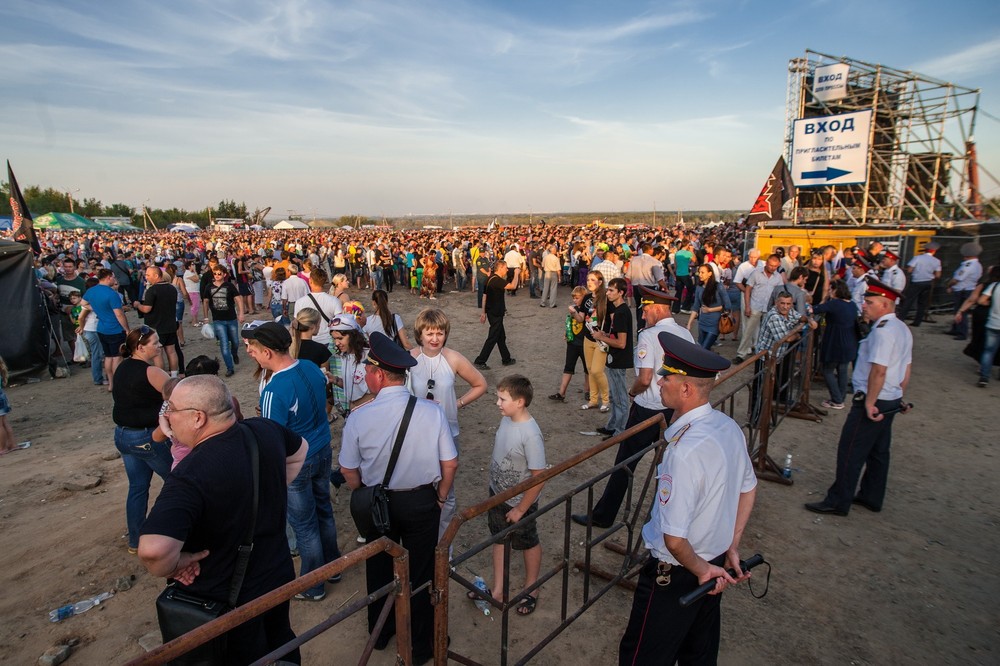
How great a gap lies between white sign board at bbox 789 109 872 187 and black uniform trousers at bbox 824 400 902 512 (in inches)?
776

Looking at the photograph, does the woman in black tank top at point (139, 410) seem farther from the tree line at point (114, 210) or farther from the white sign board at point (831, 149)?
the tree line at point (114, 210)

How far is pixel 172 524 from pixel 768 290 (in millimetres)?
9014

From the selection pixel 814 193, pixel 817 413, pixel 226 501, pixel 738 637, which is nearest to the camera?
pixel 226 501

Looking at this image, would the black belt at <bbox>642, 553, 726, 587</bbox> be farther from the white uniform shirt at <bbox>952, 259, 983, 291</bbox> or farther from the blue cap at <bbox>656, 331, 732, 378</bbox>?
the white uniform shirt at <bbox>952, 259, 983, 291</bbox>

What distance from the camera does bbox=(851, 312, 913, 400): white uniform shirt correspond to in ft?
13.8

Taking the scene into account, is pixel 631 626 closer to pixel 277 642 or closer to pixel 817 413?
pixel 277 642

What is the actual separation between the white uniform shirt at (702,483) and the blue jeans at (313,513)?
236 centimetres

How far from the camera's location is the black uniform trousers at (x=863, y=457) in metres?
4.42

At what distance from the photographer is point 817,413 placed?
6977mm

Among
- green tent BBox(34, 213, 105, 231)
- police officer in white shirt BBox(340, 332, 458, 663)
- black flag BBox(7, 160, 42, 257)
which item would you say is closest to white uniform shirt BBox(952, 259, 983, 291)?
police officer in white shirt BBox(340, 332, 458, 663)

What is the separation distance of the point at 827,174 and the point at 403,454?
2346 cm

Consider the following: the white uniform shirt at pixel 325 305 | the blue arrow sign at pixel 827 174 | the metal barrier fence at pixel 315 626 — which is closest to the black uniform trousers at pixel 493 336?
the white uniform shirt at pixel 325 305

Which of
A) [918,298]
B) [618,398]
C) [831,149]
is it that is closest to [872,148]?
[831,149]

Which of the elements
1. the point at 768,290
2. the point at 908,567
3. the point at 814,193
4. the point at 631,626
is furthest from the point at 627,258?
the point at 631,626
